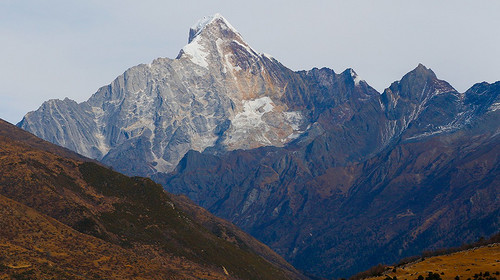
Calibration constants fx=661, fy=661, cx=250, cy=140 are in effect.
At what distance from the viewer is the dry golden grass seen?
406 feet

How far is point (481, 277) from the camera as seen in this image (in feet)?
388

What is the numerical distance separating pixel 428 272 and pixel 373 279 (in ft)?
41.9

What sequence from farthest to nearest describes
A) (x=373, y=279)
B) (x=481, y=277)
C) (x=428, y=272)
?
(x=373, y=279)
(x=428, y=272)
(x=481, y=277)

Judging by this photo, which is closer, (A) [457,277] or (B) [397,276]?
(A) [457,277]

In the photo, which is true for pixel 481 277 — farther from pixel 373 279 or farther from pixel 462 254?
pixel 462 254

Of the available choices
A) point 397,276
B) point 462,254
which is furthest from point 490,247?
point 397,276

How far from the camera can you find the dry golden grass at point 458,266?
12387 centimetres

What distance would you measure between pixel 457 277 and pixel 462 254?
115 feet

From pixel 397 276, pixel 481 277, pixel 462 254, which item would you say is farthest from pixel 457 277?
pixel 462 254

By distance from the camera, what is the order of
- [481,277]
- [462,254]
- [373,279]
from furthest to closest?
[462,254] → [373,279] → [481,277]

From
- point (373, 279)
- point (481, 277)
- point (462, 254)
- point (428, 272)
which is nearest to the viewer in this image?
point (481, 277)

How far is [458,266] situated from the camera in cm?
13250

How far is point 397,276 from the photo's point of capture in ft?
437

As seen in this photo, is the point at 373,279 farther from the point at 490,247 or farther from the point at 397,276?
the point at 490,247
